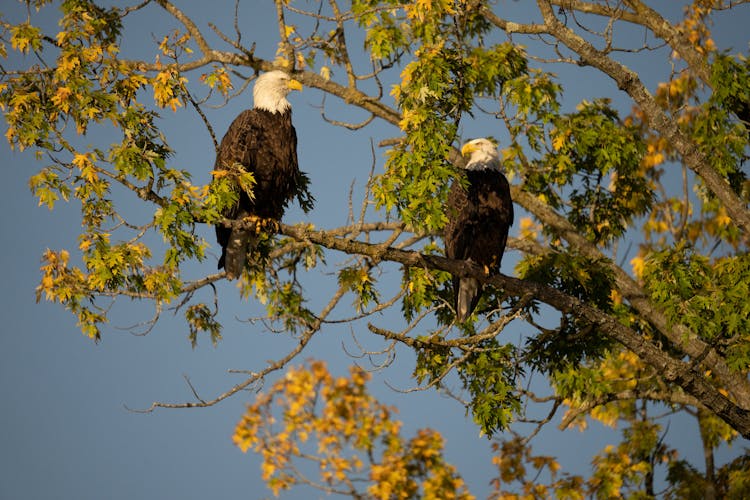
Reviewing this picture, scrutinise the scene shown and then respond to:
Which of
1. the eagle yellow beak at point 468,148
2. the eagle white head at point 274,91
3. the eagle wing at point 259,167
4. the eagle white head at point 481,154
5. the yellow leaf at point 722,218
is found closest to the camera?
the eagle wing at point 259,167

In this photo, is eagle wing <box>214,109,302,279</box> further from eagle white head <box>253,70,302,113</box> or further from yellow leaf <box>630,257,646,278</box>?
yellow leaf <box>630,257,646,278</box>

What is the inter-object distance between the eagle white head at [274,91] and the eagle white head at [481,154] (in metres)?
1.65

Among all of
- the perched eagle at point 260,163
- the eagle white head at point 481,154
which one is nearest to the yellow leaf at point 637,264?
the eagle white head at point 481,154

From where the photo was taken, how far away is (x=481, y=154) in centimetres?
803

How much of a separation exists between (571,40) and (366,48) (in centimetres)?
199

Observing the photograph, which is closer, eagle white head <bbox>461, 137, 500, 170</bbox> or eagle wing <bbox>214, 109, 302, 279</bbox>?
eagle wing <bbox>214, 109, 302, 279</bbox>

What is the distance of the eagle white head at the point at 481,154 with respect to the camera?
312 inches

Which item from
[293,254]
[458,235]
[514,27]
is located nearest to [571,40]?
[514,27]

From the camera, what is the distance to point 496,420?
6723 millimetres

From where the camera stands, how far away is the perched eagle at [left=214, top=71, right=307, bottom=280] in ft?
23.9

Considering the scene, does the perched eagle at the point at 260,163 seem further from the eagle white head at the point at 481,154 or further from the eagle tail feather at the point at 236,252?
the eagle white head at the point at 481,154

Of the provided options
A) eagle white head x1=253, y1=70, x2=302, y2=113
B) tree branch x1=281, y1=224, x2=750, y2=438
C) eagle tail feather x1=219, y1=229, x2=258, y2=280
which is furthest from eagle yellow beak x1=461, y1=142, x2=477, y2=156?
eagle tail feather x1=219, y1=229, x2=258, y2=280

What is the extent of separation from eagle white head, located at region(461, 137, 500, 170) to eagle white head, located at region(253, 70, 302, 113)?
1.65m

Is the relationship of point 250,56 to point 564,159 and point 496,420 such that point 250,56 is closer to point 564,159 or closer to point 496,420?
point 564,159
